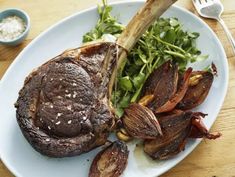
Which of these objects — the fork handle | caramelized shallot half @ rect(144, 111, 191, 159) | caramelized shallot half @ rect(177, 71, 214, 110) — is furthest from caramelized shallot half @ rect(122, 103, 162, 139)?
the fork handle

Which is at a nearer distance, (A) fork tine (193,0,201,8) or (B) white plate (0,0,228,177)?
(B) white plate (0,0,228,177)

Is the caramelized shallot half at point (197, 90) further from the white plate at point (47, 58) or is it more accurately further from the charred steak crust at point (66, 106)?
the charred steak crust at point (66, 106)

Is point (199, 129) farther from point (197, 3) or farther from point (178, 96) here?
point (197, 3)

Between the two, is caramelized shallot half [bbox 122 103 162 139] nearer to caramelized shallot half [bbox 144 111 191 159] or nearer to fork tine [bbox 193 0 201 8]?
caramelized shallot half [bbox 144 111 191 159]

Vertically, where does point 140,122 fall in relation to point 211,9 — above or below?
below

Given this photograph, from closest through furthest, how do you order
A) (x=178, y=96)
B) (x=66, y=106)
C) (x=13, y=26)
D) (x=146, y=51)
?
1. (x=66, y=106)
2. (x=178, y=96)
3. (x=146, y=51)
4. (x=13, y=26)

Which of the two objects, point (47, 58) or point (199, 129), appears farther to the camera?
point (47, 58)

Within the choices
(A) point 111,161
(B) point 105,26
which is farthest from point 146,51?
(A) point 111,161
